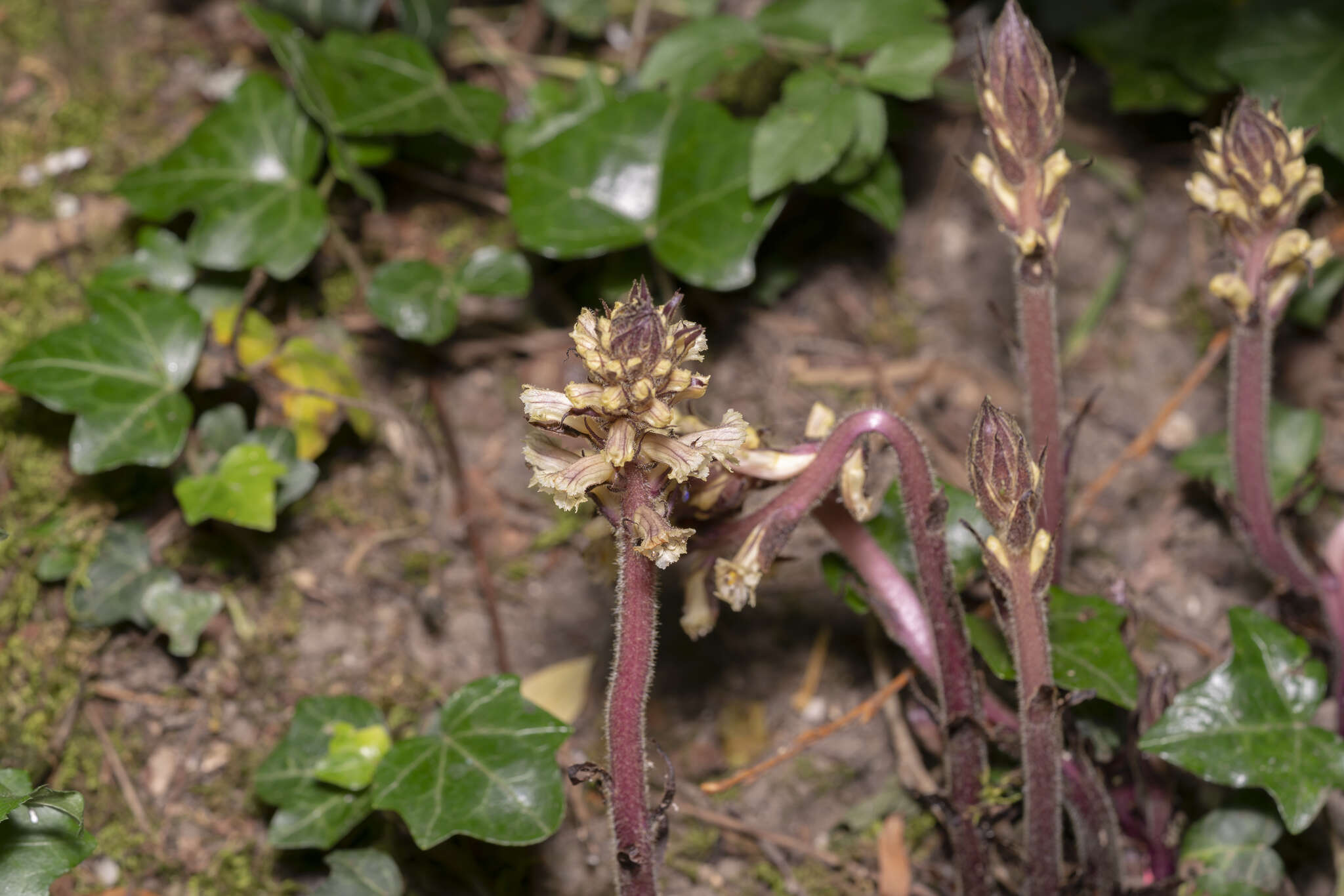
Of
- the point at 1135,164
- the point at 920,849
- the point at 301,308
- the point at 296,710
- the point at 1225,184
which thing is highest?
the point at 1225,184

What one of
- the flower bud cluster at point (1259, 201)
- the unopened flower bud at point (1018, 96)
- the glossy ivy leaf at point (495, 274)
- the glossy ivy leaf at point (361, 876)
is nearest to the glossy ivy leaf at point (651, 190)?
the glossy ivy leaf at point (495, 274)

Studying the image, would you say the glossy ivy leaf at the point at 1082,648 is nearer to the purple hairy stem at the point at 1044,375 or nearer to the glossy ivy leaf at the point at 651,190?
the purple hairy stem at the point at 1044,375

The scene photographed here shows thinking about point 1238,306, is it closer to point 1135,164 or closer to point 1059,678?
point 1059,678

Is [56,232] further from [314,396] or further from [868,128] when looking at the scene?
[868,128]

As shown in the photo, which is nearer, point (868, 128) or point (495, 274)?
point (868, 128)

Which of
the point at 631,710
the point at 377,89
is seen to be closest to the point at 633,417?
the point at 631,710

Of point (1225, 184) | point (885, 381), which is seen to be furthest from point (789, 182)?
point (1225, 184)

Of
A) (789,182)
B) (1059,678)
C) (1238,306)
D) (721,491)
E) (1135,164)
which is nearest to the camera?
(721,491)
